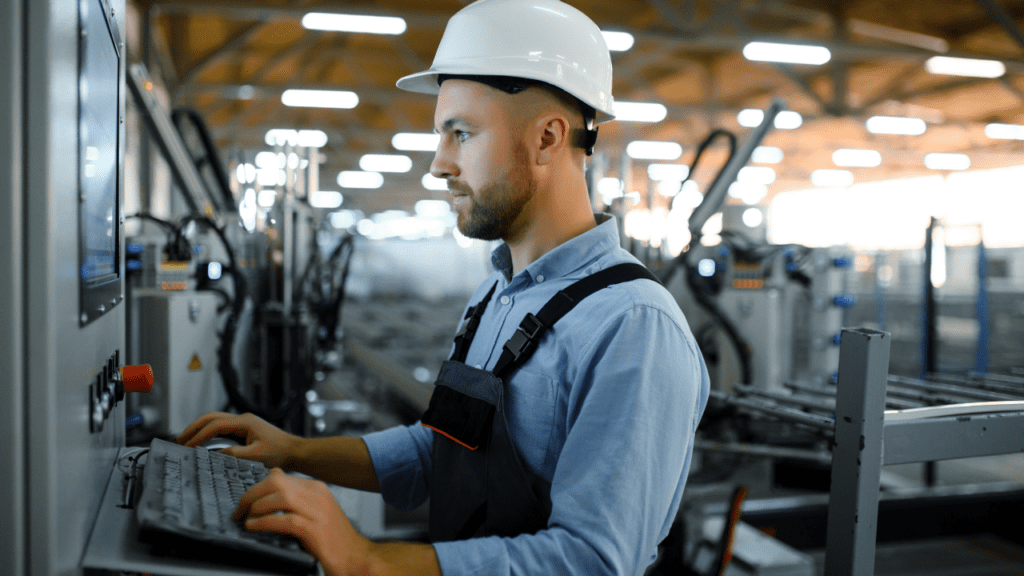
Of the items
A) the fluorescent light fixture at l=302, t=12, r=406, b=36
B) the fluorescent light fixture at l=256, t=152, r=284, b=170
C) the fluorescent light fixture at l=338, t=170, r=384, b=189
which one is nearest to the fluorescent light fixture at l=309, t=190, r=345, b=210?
the fluorescent light fixture at l=338, t=170, r=384, b=189

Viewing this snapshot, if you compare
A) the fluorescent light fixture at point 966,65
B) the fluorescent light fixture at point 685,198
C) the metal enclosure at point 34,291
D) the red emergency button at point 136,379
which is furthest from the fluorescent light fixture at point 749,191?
the metal enclosure at point 34,291

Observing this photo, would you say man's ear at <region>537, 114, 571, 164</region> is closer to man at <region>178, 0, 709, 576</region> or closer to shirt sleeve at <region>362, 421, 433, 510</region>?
man at <region>178, 0, 709, 576</region>

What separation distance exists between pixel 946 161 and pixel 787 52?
11.5 metres

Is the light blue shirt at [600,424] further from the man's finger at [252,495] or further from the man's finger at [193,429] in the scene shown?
the man's finger at [193,429]

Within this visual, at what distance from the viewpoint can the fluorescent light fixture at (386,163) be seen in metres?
16.4

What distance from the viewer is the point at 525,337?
1076mm

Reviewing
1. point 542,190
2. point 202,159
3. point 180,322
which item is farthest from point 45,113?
point 202,159

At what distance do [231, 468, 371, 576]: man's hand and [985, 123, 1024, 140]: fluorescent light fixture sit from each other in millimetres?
14305

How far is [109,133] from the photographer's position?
1.03 m

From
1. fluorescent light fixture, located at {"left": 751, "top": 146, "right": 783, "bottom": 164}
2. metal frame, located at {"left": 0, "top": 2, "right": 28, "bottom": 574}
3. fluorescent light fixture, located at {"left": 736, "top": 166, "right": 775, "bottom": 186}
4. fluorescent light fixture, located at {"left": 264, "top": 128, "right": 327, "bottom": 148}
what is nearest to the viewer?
metal frame, located at {"left": 0, "top": 2, "right": 28, "bottom": 574}

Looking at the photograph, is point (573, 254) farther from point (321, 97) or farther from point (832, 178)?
point (832, 178)

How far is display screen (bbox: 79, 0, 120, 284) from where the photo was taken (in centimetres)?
79

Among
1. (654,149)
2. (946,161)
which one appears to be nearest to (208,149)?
(654,149)

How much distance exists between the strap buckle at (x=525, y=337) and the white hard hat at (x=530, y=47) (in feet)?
1.37
